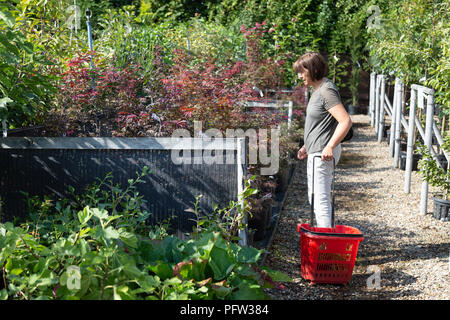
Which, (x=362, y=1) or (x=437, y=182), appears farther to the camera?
(x=362, y=1)

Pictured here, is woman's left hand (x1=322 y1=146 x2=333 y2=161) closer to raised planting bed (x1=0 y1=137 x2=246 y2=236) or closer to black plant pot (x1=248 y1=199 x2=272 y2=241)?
raised planting bed (x1=0 y1=137 x2=246 y2=236)

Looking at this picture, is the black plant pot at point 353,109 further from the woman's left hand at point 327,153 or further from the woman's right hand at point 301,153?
the woman's left hand at point 327,153

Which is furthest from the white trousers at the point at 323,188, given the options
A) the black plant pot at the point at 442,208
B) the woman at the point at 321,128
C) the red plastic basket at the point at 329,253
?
the black plant pot at the point at 442,208

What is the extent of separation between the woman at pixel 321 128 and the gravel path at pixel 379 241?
479 millimetres

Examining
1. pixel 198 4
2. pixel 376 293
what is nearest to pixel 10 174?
pixel 376 293

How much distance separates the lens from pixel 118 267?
1.74 meters

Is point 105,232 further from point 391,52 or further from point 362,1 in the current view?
point 362,1

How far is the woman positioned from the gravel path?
479 mm

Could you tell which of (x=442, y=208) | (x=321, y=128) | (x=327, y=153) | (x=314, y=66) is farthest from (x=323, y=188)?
(x=442, y=208)

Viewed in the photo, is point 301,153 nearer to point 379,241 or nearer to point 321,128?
point 321,128

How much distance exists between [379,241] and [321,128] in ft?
4.47

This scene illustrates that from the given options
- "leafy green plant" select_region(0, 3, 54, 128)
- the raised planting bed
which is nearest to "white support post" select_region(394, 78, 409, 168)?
the raised planting bed
